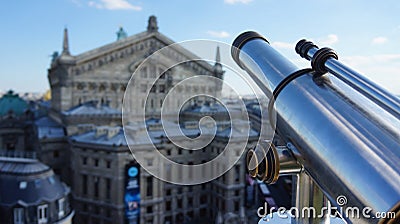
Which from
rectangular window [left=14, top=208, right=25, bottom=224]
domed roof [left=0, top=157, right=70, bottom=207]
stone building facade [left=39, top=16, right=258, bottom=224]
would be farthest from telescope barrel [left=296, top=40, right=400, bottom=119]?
rectangular window [left=14, top=208, right=25, bottom=224]

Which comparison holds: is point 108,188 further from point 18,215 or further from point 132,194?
point 18,215

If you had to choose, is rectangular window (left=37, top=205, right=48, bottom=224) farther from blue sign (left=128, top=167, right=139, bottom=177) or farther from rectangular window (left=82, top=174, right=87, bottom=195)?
rectangular window (left=82, top=174, right=87, bottom=195)

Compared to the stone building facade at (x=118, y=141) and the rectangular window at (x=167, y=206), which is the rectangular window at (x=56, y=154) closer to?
the stone building facade at (x=118, y=141)

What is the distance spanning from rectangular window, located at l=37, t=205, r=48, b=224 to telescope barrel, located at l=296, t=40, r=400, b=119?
19.0m

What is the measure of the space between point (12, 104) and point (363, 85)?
5096 cm

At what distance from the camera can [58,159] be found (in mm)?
30031

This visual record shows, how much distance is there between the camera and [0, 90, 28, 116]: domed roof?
46.0 m

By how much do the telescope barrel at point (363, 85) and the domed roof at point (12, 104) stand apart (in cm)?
4856

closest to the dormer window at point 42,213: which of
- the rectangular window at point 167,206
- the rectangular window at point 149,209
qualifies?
→ the rectangular window at point 149,209

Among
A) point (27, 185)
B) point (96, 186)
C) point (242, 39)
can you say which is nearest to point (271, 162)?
point (242, 39)

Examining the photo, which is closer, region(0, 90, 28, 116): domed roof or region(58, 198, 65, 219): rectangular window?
region(58, 198, 65, 219): rectangular window

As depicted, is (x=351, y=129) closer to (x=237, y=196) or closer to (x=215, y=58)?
(x=215, y=58)

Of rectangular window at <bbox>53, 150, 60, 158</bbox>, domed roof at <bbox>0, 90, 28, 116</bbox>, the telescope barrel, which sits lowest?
rectangular window at <bbox>53, 150, 60, 158</bbox>

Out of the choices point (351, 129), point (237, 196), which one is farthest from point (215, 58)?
point (237, 196)
